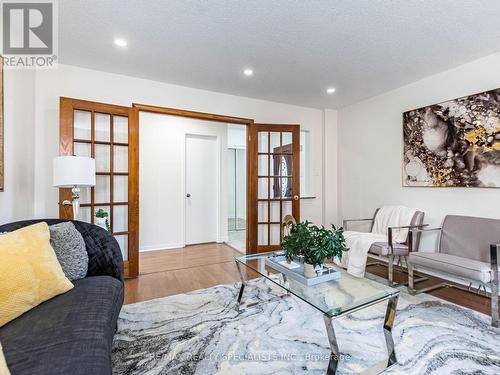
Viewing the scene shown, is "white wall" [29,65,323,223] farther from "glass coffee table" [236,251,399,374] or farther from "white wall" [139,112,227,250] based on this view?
"glass coffee table" [236,251,399,374]

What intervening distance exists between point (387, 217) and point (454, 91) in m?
1.64

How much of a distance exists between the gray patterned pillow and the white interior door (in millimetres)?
2891

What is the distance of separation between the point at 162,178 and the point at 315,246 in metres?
3.36

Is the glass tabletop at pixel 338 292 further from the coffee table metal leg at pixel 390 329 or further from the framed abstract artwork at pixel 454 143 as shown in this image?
the framed abstract artwork at pixel 454 143

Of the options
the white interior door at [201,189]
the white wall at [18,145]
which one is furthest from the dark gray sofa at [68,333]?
the white interior door at [201,189]

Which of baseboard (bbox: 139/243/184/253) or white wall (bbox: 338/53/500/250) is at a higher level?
white wall (bbox: 338/53/500/250)

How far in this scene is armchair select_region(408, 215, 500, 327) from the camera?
2.02 meters

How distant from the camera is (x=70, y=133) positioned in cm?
265

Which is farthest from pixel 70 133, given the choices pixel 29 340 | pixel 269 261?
pixel 269 261

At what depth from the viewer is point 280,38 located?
229 cm

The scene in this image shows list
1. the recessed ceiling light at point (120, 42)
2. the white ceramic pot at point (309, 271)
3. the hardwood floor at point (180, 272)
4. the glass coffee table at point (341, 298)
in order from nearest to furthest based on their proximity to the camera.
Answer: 1. the glass coffee table at point (341, 298)
2. the white ceramic pot at point (309, 271)
3. the recessed ceiling light at point (120, 42)
4. the hardwood floor at point (180, 272)

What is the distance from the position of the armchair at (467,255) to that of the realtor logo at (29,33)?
3817 mm

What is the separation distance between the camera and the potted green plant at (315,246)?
68.7 inches

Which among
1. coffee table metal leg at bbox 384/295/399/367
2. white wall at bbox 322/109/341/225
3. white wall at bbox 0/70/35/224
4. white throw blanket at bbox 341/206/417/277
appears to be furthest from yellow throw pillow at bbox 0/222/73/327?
white wall at bbox 322/109/341/225
